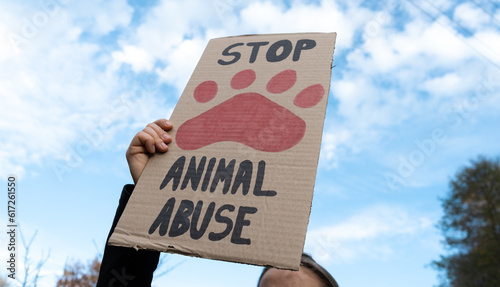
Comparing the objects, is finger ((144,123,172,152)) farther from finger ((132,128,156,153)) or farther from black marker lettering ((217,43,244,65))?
black marker lettering ((217,43,244,65))

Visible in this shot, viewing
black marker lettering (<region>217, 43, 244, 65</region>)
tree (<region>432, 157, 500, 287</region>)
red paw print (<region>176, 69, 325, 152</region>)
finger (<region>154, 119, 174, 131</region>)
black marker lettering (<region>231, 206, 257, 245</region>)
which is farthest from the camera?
tree (<region>432, 157, 500, 287</region>)

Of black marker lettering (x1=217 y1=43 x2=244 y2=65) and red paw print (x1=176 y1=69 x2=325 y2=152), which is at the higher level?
black marker lettering (x1=217 y1=43 x2=244 y2=65)

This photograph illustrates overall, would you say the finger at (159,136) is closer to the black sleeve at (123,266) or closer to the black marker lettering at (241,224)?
the black sleeve at (123,266)

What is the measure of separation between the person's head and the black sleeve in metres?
0.44

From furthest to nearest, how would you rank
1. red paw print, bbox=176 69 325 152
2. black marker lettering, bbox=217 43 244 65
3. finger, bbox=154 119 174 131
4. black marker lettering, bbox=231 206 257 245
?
black marker lettering, bbox=217 43 244 65, finger, bbox=154 119 174 131, red paw print, bbox=176 69 325 152, black marker lettering, bbox=231 206 257 245

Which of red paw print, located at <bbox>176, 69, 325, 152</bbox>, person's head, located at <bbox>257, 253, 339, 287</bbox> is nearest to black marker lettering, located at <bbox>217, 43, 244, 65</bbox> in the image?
red paw print, located at <bbox>176, 69, 325, 152</bbox>

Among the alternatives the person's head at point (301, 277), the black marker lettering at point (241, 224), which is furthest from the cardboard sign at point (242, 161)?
the person's head at point (301, 277)

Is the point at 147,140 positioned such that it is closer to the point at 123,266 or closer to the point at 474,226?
the point at 123,266

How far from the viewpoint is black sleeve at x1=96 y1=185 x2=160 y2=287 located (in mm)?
1289

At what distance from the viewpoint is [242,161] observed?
1.11 metres

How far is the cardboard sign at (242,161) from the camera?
3.17ft

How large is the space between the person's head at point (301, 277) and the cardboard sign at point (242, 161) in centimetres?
57

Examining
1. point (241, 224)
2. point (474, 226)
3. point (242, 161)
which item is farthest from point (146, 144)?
point (474, 226)

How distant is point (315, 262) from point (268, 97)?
0.78 m
